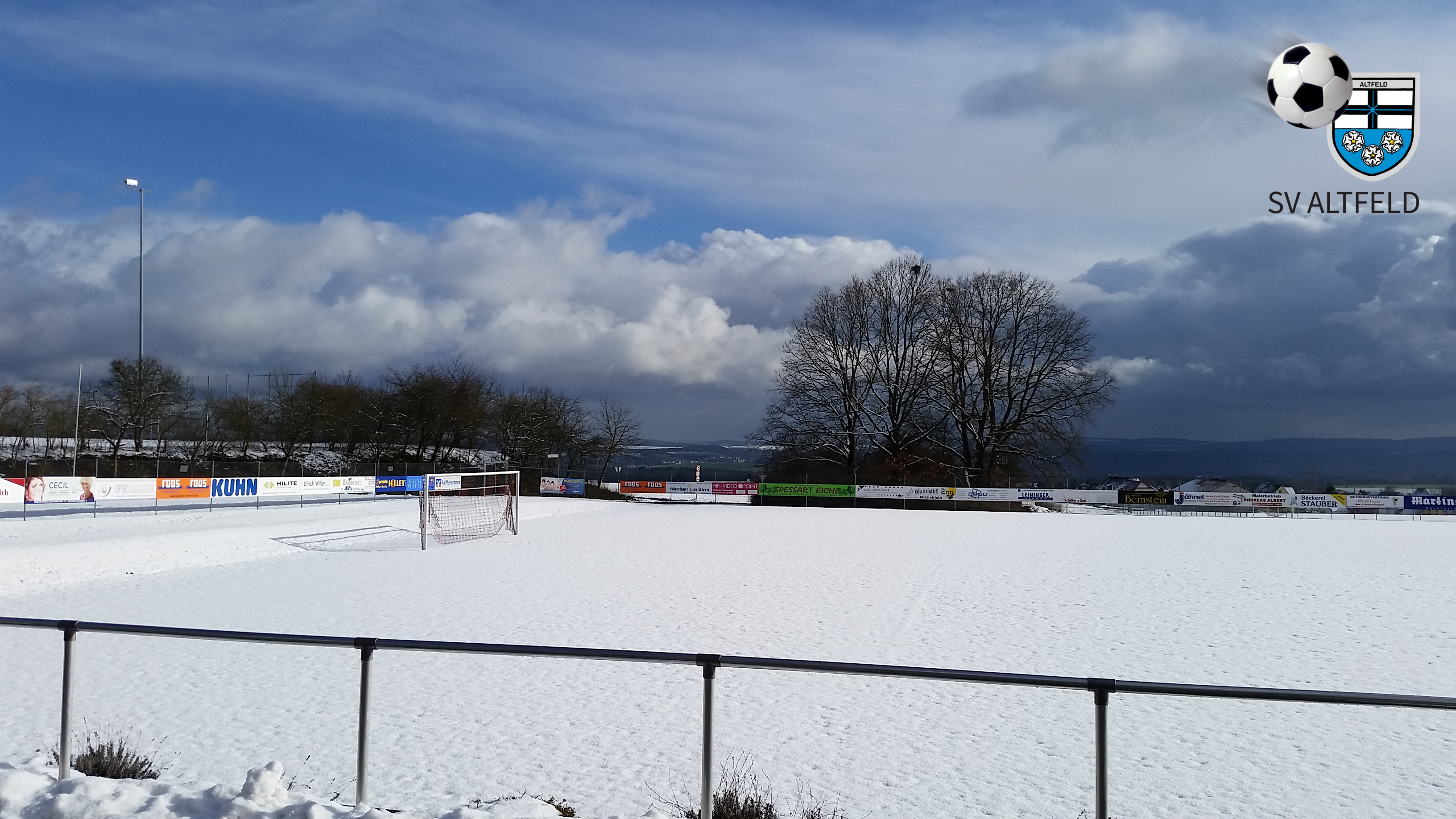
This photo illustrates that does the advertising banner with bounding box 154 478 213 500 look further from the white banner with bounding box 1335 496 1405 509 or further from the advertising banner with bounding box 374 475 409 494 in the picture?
the white banner with bounding box 1335 496 1405 509

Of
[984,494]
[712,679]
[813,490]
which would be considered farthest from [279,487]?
[712,679]

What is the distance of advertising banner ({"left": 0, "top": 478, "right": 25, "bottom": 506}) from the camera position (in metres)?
27.7

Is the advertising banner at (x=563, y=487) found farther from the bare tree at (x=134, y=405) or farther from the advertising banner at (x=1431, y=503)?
the advertising banner at (x=1431, y=503)

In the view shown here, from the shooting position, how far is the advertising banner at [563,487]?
57562 mm

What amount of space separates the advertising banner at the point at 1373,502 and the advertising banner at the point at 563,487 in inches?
1563

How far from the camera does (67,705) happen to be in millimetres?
5582

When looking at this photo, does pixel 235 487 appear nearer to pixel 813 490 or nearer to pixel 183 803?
pixel 813 490

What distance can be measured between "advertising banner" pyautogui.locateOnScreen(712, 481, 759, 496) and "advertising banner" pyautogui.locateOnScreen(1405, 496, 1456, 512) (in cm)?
3196

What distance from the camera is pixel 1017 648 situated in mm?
10961

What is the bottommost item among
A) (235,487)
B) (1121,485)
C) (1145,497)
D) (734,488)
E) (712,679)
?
(734,488)

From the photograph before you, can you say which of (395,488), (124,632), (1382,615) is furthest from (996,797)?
(395,488)

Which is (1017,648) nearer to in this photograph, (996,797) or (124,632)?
(996,797)

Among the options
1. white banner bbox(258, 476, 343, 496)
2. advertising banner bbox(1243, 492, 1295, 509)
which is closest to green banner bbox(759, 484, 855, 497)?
advertising banner bbox(1243, 492, 1295, 509)

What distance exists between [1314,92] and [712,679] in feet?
60.1
